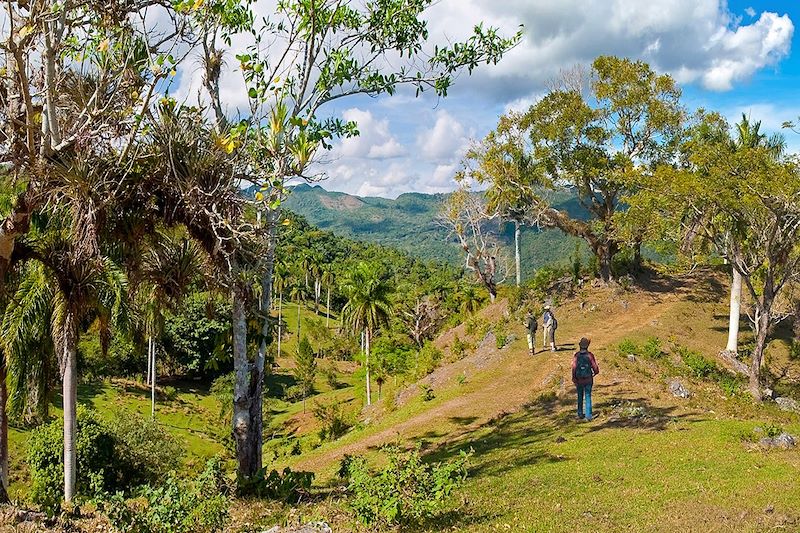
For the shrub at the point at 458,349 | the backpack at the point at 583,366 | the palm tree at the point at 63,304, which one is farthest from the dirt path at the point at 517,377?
the palm tree at the point at 63,304

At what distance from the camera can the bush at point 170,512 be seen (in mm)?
7008

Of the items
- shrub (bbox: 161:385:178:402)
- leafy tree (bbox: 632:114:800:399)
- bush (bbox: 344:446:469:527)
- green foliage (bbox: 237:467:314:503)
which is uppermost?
leafy tree (bbox: 632:114:800:399)

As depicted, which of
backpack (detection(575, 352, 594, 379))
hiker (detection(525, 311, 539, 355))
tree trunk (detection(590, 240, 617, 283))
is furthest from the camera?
tree trunk (detection(590, 240, 617, 283))

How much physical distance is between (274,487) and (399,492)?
371 cm

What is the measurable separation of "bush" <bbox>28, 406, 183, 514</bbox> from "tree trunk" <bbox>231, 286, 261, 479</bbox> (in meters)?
9.02

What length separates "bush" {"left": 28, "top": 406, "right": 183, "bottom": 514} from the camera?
1978 cm

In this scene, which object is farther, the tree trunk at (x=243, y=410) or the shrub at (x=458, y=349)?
the shrub at (x=458, y=349)

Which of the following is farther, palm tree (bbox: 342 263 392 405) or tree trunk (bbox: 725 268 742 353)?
palm tree (bbox: 342 263 392 405)

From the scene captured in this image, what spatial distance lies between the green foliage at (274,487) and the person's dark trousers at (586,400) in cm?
855

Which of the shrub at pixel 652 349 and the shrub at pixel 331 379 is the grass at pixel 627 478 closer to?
the shrub at pixel 652 349

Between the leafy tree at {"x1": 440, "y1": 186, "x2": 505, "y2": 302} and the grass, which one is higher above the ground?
the leafy tree at {"x1": 440, "y1": 186, "x2": 505, "y2": 302}

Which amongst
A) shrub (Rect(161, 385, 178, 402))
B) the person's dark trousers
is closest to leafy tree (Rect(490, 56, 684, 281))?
the person's dark trousers

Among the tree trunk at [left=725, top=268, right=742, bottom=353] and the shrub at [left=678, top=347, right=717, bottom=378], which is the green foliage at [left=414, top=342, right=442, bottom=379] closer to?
the shrub at [left=678, top=347, right=717, bottom=378]

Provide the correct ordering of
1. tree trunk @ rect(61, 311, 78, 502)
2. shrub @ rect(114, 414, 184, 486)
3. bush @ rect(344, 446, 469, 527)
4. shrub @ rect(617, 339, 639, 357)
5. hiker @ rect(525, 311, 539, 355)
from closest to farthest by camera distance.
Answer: bush @ rect(344, 446, 469, 527), tree trunk @ rect(61, 311, 78, 502), shrub @ rect(114, 414, 184, 486), shrub @ rect(617, 339, 639, 357), hiker @ rect(525, 311, 539, 355)
